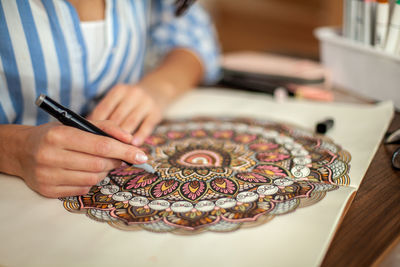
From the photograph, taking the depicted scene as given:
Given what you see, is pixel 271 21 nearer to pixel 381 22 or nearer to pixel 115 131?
pixel 381 22

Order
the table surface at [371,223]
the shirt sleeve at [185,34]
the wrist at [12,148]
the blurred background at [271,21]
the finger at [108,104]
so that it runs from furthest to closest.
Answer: the blurred background at [271,21] → the shirt sleeve at [185,34] → the finger at [108,104] → the wrist at [12,148] → the table surface at [371,223]

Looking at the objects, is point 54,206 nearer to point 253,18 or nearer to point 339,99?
point 339,99

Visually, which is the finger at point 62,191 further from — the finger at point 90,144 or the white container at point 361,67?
the white container at point 361,67

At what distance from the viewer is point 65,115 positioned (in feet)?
1.25

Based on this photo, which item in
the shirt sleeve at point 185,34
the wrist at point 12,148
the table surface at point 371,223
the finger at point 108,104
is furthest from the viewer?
the shirt sleeve at point 185,34

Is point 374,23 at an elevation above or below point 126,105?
above

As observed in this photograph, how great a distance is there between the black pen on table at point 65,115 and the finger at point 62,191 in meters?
0.06

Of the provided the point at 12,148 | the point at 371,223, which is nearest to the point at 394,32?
the point at 371,223

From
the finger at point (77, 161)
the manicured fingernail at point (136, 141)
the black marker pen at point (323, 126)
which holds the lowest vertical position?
the manicured fingernail at point (136, 141)

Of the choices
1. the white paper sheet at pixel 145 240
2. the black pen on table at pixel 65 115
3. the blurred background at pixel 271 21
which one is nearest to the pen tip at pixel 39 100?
the black pen on table at pixel 65 115

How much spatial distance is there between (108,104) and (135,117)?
0.04m

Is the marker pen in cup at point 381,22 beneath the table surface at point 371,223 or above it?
above

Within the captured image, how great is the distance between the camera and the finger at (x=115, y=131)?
0.41 metres

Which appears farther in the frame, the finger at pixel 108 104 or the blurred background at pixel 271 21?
the blurred background at pixel 271 21
